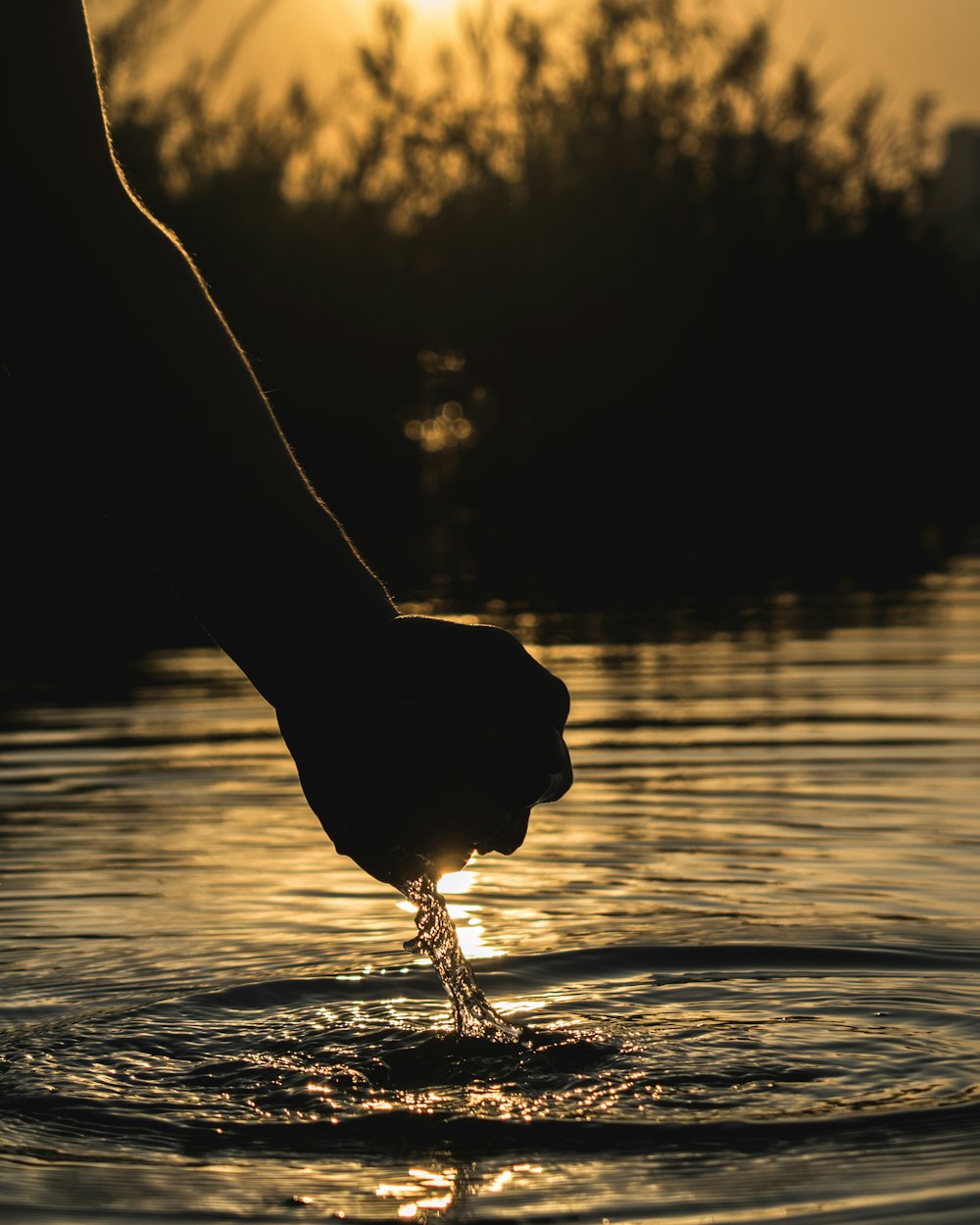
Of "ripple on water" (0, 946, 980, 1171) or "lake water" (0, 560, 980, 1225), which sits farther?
"ripple on water" (0, 946, 980, 1171)

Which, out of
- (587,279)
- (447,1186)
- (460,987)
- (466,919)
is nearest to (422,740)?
(447,1186)

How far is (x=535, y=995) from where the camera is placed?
143 inches

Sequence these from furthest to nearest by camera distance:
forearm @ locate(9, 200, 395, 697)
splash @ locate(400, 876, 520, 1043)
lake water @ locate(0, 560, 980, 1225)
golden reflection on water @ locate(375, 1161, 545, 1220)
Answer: splash @ locate(400, 876, 520, 1043)
lake water @ locate(0, 560, 980, 1225)
golden reflection on water @ locate(375, 1161, 545, 1220)
forearm @ locate(9, 200, 395, 697)

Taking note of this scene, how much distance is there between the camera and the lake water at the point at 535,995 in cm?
257

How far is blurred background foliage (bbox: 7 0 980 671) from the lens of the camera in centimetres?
2147

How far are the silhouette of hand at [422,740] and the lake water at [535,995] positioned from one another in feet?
2.15

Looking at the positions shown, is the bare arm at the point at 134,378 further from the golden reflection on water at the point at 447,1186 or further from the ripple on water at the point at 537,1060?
the ripple on water at the point at 537,1060

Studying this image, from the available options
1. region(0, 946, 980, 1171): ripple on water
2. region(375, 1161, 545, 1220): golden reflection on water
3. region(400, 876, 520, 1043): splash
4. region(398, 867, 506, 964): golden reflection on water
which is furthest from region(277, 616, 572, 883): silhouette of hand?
region(398, 867, 506, 964): golden reflection on water

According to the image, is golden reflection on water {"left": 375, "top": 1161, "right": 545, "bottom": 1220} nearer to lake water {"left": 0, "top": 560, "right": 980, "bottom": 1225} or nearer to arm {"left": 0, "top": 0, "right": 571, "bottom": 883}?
lake water {"left": 0, "top": 560, "right": 980, "bottom": 1225}

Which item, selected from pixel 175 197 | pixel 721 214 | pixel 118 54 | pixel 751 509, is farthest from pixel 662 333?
pixel 118 54

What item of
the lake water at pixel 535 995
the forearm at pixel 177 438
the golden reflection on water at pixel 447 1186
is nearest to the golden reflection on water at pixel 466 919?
the lake water at pixel 535 995

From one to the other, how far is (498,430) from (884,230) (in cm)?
442

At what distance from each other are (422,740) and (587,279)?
20.3 metres

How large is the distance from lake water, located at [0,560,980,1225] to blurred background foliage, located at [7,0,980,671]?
14667 mm
